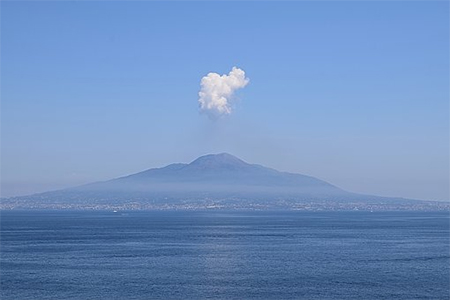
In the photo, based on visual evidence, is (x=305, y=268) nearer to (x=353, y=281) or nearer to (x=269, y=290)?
(x=353, y=281)

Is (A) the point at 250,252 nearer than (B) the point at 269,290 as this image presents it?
No

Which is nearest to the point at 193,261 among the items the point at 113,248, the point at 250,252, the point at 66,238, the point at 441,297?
the point at 250,252

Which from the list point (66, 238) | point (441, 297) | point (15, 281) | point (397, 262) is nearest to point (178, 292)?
point (15, 281)

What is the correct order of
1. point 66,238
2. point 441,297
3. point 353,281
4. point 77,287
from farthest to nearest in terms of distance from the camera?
point 66,238 < point 353,281 < point 77,287 < point 441,297

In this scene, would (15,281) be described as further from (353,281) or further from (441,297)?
(441,297)

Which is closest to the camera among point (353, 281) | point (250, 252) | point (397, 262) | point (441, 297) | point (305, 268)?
point (441, 297)

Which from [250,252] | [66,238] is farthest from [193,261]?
[66,238]

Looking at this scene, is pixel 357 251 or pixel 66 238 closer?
pixel 357 251

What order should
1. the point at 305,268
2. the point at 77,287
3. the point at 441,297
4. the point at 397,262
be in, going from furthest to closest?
the point at 397,262 → the point at 305,268 → the point at 77,287 → the point at 441,297

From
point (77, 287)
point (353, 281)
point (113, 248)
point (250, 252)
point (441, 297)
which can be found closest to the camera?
point (441, 297)
